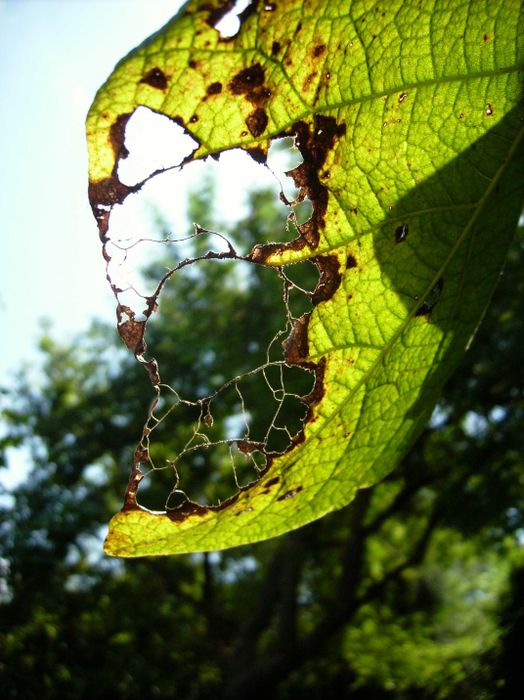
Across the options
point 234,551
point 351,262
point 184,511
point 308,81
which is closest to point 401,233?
point 351,262

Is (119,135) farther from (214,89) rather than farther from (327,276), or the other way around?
(327,276)

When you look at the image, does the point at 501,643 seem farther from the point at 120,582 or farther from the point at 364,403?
the point at 120,582

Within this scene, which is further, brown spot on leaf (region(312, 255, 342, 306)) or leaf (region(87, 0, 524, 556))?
brown spot on leaf (region(312, 255, 342, 306))

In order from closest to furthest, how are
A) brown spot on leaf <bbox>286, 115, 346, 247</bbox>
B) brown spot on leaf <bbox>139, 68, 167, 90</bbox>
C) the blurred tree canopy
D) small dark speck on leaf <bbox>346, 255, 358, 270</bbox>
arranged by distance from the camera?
brown spot on leaf <bbox>139, 68, 167, 90</bbox>
brown spot on leaf <bbox>286, 115, 346, 247</bbox>
small dark speck on leaf <bbox>346, 255, 358, 270</bbox>
the blurred tree canopy

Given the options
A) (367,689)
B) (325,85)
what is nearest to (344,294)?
(325,85)

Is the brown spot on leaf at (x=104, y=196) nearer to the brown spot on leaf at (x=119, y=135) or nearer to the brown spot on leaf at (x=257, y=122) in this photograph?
the brown spot on leaf at (x=119, y=135)

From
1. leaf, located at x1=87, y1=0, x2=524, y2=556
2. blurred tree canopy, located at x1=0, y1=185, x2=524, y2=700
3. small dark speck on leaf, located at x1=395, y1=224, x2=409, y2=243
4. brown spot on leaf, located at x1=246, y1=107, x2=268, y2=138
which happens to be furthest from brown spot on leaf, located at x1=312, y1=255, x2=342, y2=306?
blurred tree canopy, located at x1=0, y1=185, x2=524, y2=700

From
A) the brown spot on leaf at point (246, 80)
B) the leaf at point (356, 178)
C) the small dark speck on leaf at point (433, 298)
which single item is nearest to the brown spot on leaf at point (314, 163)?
the leaf at point (356, 178)

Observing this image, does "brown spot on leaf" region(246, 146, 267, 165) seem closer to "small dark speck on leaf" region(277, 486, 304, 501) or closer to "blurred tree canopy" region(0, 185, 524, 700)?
"small dark speck on leaf" region(277, 486, 304, 501)
